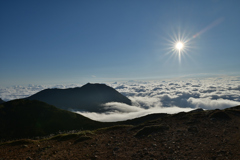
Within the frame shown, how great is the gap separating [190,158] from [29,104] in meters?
242

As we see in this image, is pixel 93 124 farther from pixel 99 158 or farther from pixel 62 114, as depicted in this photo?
pixel 99 158

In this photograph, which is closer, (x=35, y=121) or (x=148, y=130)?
(x=148, y=130)

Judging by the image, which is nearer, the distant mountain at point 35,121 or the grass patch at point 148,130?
the grass patch at point 148,130

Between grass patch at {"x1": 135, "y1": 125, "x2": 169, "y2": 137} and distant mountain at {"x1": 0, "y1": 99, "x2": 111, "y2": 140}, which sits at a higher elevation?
grass patch at {"x1": 135, "y1": 125, "x2": 169, "y2": 137}

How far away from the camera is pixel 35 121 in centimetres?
16000

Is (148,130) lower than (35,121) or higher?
higher

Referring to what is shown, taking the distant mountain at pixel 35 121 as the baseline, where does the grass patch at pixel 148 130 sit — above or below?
above

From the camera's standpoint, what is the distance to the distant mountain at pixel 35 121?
453 ft

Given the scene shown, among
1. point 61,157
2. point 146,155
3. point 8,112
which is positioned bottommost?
point 8,112

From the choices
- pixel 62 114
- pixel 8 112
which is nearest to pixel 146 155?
pixel 62 114

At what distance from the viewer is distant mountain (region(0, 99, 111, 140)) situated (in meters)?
138

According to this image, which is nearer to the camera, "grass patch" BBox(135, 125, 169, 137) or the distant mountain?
"grass patch" BBox(135, 125, 169, 137)

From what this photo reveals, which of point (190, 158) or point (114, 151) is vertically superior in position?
point (190, 158)

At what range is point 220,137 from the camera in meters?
15.3
